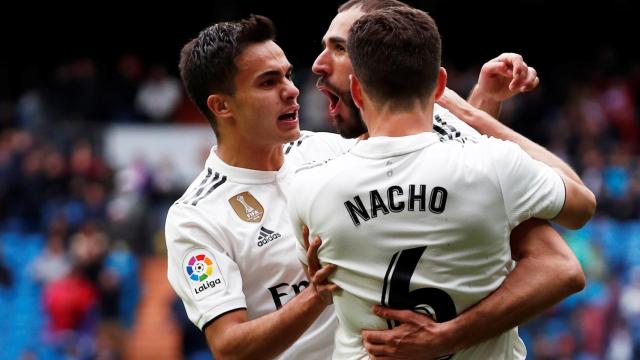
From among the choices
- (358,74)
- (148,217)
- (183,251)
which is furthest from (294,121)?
(148,217)

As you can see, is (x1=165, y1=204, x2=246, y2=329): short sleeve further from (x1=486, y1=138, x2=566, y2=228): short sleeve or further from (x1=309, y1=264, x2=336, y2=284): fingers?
(x1=486, y1=138, x2=566, y2=228): short sleeve

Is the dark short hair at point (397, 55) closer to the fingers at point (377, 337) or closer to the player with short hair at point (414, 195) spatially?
the player with short hair at point (414, 195)

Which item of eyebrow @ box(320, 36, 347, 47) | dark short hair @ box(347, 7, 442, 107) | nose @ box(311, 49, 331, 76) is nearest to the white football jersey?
nose @ box(311, 49, 331, 76)

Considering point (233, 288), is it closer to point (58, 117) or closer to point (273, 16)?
point (58, 117)

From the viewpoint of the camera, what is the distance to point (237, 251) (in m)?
3.92

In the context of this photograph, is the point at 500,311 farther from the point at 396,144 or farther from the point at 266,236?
the point at 266,236

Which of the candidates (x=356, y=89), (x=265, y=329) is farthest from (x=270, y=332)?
(x=356, y=89)

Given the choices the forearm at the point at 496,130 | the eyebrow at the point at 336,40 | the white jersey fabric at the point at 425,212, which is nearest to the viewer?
the white jersey fabric at the point at 425,212

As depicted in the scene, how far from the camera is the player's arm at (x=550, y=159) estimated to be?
324cm

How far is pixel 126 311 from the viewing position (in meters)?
12.8

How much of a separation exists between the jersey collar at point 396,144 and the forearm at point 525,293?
0.44m

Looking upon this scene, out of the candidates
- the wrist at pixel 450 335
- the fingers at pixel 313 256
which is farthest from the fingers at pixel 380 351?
the fingers at pixel 313 256

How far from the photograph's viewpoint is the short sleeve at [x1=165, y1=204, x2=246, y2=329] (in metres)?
3.77

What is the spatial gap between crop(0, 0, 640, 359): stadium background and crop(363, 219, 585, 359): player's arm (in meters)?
8.30
